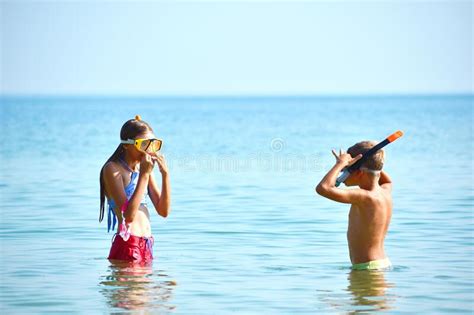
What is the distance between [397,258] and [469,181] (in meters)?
8.62

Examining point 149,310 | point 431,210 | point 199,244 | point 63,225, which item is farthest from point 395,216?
point 149,310

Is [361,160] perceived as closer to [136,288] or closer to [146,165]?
[146,165]

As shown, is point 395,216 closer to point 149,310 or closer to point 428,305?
point 428,305

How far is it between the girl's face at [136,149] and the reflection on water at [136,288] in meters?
0.95

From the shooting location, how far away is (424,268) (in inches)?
378

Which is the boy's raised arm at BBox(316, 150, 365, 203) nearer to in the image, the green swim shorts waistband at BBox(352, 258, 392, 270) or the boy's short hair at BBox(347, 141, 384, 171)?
the boy's short hair at BBox(347, 141, 384, 171)

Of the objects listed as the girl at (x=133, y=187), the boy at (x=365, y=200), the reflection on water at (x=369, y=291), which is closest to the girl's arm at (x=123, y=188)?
the girl at (x=133, y=187)

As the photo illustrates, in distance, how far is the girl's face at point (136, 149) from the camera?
8.21m

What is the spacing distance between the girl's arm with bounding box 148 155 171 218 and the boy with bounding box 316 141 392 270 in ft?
4.10

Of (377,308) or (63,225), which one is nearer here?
(377,308)

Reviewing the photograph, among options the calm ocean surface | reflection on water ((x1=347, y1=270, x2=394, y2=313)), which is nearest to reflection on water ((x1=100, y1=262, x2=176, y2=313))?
the calm ocean surface

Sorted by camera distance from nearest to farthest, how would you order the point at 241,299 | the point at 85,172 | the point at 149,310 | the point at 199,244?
the point at 149,310
the point at 241,299
the point at 199,244
the point at 85,172

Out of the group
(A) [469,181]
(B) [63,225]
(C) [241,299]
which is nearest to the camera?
(C) [241,299]

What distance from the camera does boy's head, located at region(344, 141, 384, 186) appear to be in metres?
7.98
